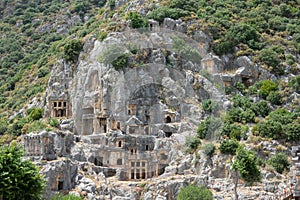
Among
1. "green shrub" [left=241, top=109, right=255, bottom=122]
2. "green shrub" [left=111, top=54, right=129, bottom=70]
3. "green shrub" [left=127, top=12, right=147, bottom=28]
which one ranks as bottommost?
"green shrub" [left=241, top=109, right=255, bottom=122]

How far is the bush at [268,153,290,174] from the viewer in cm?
7488

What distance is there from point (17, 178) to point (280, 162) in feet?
113

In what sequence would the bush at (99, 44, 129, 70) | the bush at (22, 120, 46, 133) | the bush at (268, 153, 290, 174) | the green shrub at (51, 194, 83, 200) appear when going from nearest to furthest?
the green shrub at (51, 194, 83, 200)
the bush at (268, 153, 290, 174)
the bush at (22, 120, 46, 133)
the bush at (99, 44, 129, 70)

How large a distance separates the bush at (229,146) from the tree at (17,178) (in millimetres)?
26414

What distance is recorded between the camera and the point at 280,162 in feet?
247

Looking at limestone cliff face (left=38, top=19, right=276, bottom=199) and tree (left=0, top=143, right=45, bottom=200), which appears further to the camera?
limestone cliff face (left=38, top=19, right=276, bottom=199)

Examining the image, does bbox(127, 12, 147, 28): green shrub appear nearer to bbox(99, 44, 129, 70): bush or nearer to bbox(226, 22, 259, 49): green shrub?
bbox(99, 44, 129, 70): bush

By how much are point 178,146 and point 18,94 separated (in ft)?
138

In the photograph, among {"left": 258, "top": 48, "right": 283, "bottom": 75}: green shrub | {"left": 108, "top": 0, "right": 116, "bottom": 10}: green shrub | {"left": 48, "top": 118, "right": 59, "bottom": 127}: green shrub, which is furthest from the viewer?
{"left": 108, "top": 0, "right": 116, "bottom": 10}: green shrub

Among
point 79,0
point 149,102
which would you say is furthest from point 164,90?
point 79,0

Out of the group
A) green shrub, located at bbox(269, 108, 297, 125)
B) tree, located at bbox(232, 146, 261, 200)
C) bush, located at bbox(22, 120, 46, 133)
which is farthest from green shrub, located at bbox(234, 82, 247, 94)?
bush, located at bbox(22, 120, 46, 133)

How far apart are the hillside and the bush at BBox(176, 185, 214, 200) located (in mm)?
2570

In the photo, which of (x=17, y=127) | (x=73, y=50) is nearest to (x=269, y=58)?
(x=73, y=50)

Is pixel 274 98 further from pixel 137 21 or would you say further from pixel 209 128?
pixel 137 21
